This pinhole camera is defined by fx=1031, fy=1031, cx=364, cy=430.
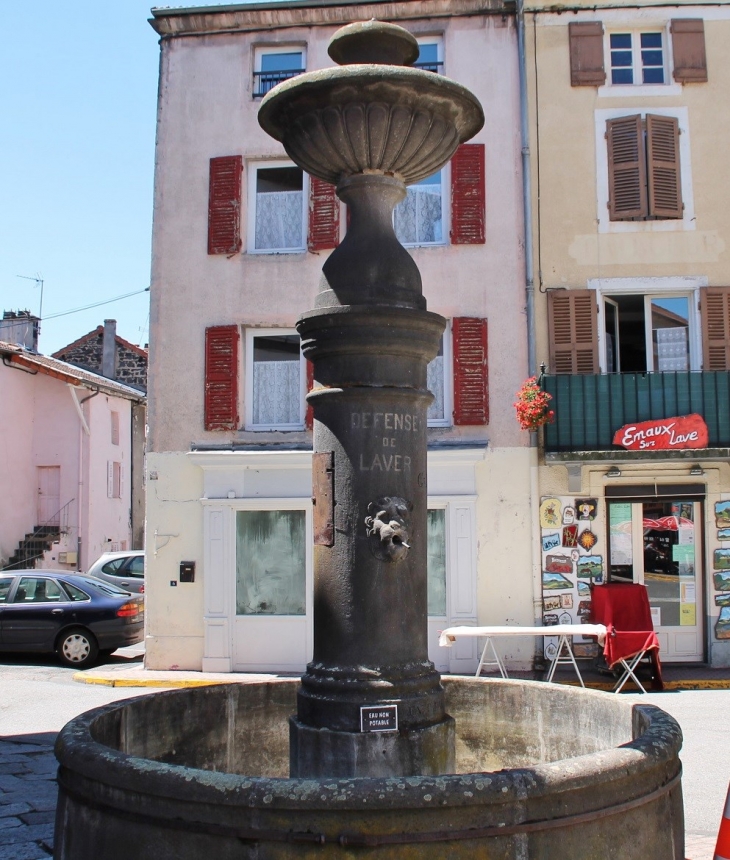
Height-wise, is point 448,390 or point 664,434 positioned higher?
point 448,390

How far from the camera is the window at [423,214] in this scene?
16984 mm

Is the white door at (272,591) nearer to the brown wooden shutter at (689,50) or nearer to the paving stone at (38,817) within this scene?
the paving stone at (38,817)

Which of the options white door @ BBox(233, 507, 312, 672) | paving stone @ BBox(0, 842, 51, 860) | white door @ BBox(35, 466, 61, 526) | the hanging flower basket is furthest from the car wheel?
white door @ BBox(35, 466, 61, 526)

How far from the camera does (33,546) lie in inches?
1096

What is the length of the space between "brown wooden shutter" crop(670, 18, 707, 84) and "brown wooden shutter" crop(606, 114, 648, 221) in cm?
100

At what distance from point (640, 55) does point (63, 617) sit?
12921 millimetres

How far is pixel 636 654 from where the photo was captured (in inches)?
535

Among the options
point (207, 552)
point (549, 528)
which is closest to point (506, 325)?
point (549, 528)

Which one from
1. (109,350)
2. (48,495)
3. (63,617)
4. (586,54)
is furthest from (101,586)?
(109,350)

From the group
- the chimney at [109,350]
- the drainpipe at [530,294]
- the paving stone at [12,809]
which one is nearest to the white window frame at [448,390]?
the drainpipe at [530,294]

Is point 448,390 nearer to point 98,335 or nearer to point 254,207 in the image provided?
point 254,207

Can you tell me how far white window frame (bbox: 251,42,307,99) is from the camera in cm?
1742

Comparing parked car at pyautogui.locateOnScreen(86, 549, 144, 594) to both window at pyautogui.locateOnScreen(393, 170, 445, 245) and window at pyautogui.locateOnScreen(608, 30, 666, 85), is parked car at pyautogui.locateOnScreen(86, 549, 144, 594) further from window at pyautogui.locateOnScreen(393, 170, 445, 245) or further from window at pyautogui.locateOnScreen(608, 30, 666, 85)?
window at pyautogui.locateOnScreen(608, 30, 666, 85)

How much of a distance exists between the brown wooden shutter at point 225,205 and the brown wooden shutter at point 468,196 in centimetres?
355
